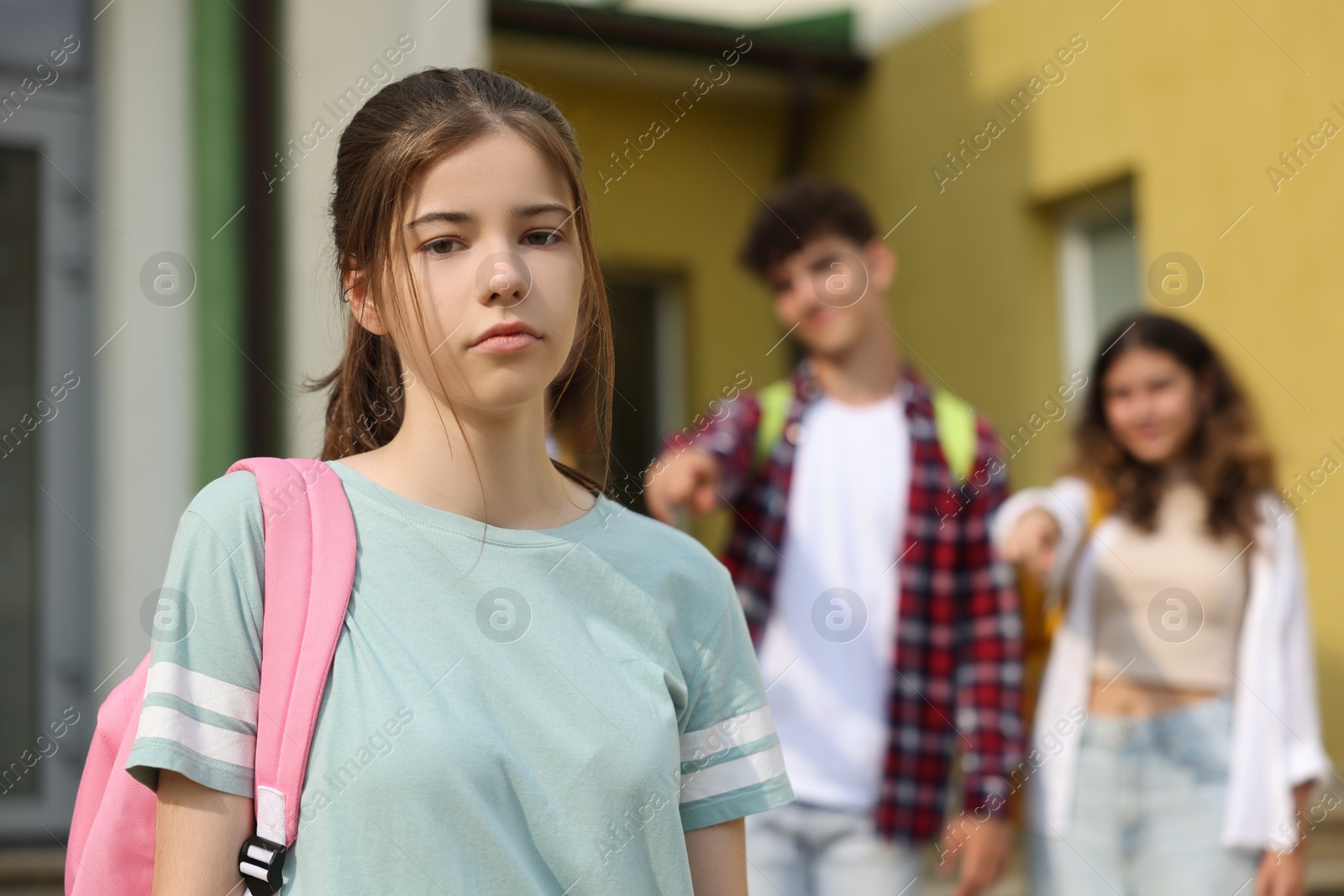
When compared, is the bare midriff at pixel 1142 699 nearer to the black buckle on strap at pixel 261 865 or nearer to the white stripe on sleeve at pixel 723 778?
the white stripe on sleeve at pixel 723 778

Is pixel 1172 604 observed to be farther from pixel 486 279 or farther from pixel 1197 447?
pixel 486 279

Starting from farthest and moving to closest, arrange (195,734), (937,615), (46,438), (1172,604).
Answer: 1. (46,438)
2. (1172,604)
3. (937,615)
4. (195,734)

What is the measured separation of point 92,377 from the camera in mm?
4773

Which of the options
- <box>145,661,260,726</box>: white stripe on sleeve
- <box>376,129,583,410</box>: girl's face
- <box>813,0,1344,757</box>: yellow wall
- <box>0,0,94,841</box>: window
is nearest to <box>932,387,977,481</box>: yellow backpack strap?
<box>376,129,583,410</box>: girl's face

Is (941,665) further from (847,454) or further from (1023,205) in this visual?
(1023,205)

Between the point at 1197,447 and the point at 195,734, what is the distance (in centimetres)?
282

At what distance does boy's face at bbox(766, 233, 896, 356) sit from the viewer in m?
3.24

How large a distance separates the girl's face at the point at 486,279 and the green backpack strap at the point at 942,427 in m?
1.77

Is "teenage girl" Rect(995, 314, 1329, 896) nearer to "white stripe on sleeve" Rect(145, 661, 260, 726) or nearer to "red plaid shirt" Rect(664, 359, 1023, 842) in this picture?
"red plaid shirt" Rect(664, 359, 1023, 842)

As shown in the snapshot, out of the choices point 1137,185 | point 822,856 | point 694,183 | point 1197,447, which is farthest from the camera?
point 694,183

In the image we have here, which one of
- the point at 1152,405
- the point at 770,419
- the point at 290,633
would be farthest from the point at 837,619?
the point at 290,633

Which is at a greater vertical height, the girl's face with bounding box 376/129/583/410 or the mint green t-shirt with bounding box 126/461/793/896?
→ the girl's face with bounding box 376/129/583/410

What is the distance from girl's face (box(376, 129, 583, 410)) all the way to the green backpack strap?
1767 mm

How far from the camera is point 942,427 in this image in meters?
3.14
